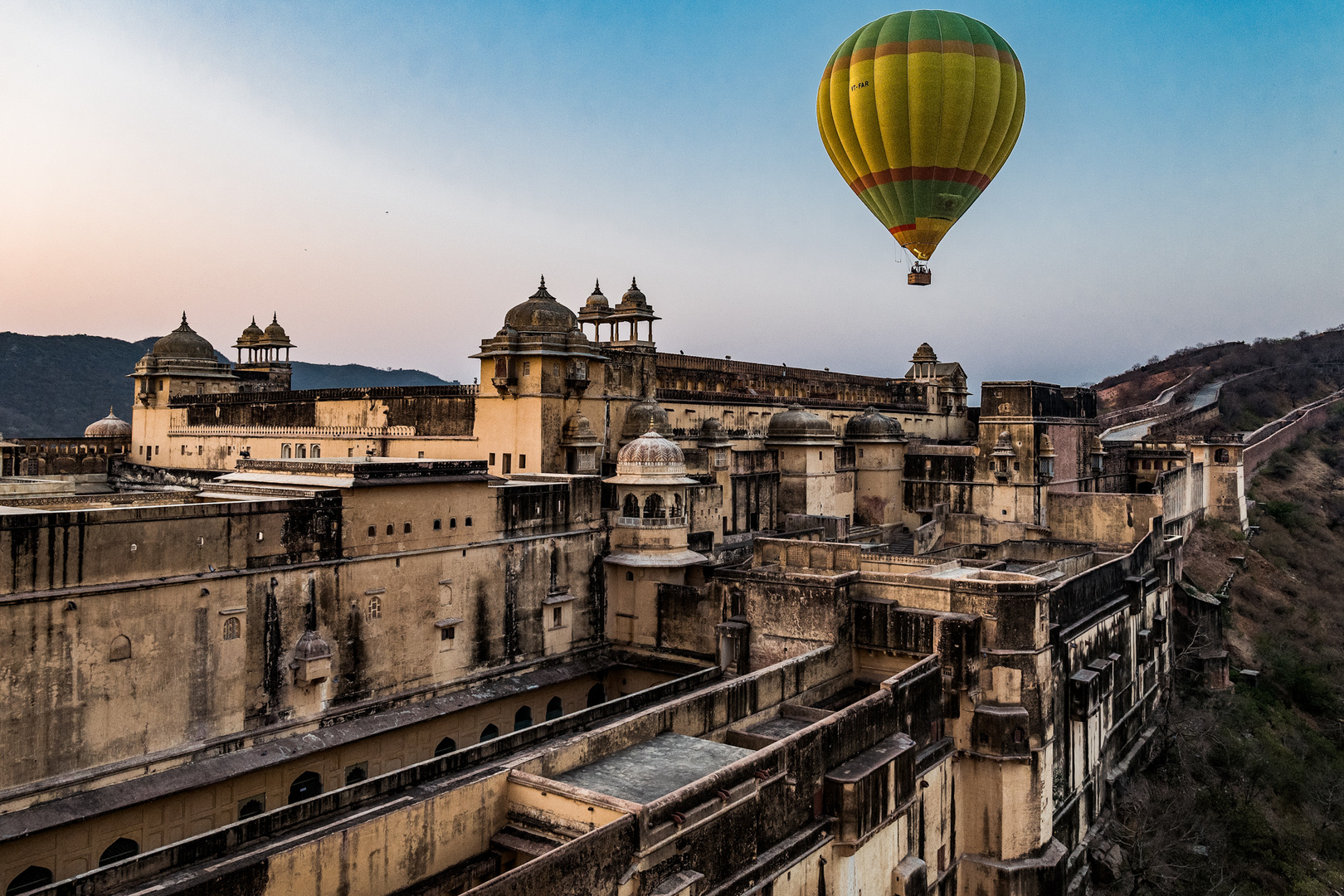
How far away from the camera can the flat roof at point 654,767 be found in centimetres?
1471

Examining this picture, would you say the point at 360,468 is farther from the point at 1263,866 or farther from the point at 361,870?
the point at 1263,866

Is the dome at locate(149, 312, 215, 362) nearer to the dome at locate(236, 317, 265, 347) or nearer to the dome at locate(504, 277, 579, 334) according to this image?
the dome at locate(236, 317, 265, 347)

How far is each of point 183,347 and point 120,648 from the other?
30251 mm

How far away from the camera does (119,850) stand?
17.2 metres

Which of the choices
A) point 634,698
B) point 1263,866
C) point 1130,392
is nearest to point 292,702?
point 634,698

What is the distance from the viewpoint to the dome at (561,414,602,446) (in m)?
30.6

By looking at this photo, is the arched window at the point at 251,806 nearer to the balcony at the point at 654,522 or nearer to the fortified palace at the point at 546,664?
the fortified palace at the point at 546,664

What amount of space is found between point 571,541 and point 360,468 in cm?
719

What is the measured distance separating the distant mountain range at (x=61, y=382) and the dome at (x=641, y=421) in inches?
3203

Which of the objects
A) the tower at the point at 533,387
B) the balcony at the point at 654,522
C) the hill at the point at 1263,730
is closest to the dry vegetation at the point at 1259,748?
the hill at the point at 1263,730

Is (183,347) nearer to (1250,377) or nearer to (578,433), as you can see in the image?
(578,433)

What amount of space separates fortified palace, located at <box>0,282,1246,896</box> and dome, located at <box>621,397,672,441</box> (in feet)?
0.77

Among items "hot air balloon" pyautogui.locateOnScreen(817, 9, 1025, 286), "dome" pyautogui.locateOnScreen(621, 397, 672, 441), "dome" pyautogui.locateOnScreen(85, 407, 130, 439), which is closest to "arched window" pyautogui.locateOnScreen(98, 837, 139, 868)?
"dome" pyautogui.locateOnScreen(621, 397, 672, 441)

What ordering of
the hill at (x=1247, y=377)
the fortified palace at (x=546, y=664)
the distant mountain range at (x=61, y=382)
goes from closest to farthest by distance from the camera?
the fortified palace at (x=546, y=664)
the hill at (x=1247, y=377)
the distant mountain range at (x=61, y=382)
